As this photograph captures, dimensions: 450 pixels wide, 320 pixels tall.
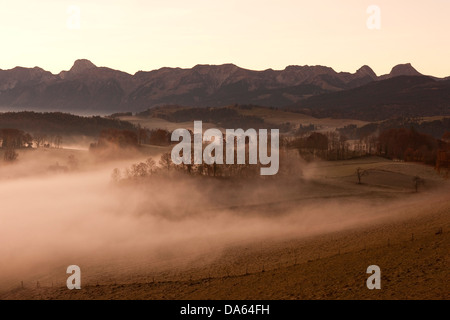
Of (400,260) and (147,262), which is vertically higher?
(400,260)

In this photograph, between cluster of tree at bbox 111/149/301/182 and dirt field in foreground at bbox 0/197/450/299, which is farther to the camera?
cluster of tree at bbox 111/149/301/182

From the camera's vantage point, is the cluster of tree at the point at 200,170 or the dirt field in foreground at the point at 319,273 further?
the cluster of tree at the point at 200,170

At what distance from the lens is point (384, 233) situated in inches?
2840

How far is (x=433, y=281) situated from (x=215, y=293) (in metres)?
25.0

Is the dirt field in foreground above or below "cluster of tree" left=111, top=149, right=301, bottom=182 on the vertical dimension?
below

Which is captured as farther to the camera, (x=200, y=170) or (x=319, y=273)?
(x=200, y=170)

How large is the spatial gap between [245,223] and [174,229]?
57.0 ft

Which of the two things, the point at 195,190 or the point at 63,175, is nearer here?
the point at 195,190

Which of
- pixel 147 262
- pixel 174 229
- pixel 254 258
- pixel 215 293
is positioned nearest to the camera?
pixel 215 293

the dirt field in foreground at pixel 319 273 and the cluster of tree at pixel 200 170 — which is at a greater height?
the cluster of tree at pixel 200 170

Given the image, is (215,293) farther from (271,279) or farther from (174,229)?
(174,229)

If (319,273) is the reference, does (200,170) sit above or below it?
above

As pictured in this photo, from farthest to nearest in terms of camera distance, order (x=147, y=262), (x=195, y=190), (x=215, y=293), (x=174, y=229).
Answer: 1. (x=195, y=190)
2. (x=174, y=229)
3. (x=147, y=262)
4. (x=215, y=293)
